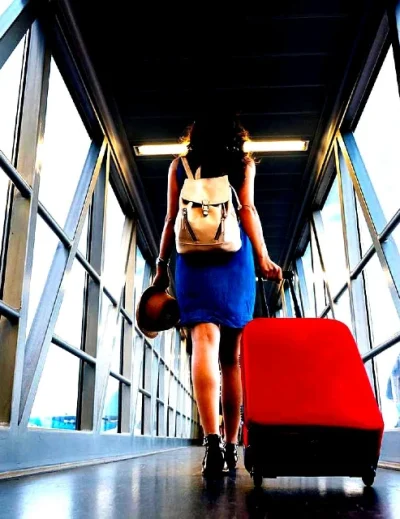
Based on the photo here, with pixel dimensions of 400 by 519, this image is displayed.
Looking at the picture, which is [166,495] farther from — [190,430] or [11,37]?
[190,430]

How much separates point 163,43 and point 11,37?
4.55ft

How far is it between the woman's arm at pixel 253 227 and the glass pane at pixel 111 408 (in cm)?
257

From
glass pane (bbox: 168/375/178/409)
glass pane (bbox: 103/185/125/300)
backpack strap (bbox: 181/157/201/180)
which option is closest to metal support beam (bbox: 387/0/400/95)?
backpack strap (bbox: 181/157/201/180)

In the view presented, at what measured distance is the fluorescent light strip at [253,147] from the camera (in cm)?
450

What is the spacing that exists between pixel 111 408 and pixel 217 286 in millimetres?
3138

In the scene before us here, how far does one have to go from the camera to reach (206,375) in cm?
167

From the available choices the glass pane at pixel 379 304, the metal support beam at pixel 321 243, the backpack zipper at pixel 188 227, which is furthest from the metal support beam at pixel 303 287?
the backpack zipper at pixel 188 227

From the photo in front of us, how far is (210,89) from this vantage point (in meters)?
3.80

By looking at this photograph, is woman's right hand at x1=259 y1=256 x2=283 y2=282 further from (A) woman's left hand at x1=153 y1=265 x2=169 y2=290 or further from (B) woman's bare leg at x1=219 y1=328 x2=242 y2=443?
(A) woman's left hand at x1=153 y1=265 x2=169 y2=290

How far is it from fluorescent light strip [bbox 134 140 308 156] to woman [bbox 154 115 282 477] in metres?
2.51

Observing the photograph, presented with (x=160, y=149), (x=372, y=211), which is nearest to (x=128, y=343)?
(x=160, y=149)

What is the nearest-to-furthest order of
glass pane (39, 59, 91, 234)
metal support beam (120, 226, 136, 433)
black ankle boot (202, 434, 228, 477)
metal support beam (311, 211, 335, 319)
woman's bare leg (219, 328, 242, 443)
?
black ankle boot (202, 434, 228, 477), woman's bare leg (219, 328, 242, 443), glass pane (39, 59, 91, 234), metal support beam (311, 211, 335, 319), metal support beam (120, 226, 136, 433)

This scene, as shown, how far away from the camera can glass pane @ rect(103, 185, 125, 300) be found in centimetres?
458

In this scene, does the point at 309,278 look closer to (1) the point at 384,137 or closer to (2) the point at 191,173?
(1) the point at 384,137
